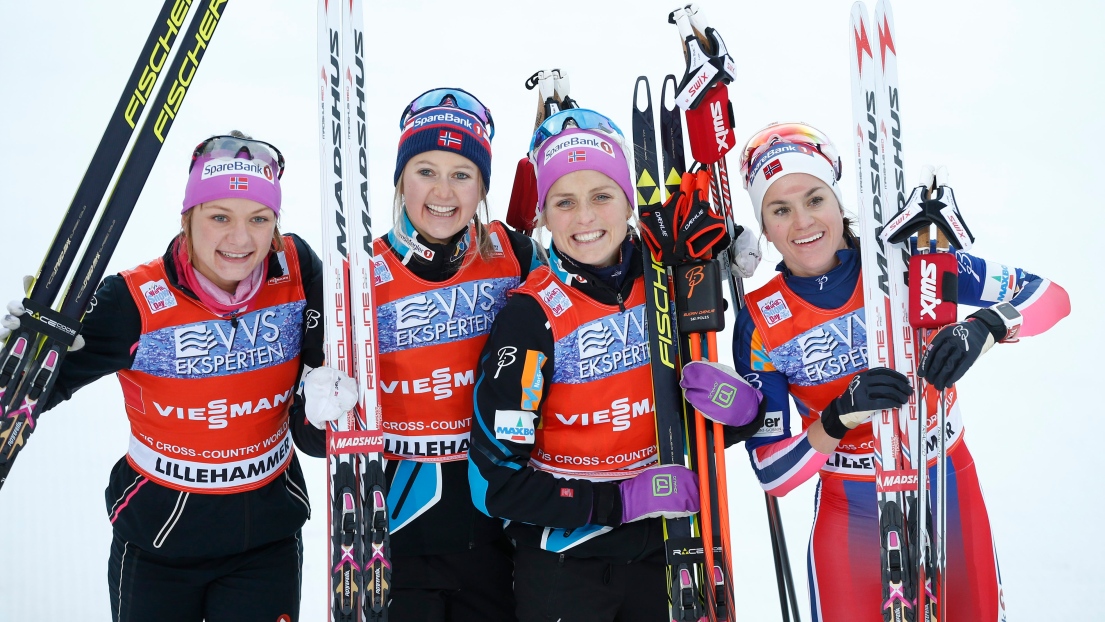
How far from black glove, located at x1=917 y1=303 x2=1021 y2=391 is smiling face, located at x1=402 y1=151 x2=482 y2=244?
1245 mm

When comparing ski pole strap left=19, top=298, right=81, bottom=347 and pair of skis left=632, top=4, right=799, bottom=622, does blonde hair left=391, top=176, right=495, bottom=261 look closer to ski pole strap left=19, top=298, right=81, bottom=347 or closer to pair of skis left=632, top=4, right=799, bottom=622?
pair of skis left=632, top=4, right=799, bottom=622

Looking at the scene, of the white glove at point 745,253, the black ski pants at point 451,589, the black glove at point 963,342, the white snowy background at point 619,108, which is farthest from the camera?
the white snowy background at point 619,108

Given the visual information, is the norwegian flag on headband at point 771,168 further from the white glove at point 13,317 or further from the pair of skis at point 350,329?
the white glove at point 13,317

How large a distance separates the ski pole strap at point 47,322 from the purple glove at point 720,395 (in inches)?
59.4

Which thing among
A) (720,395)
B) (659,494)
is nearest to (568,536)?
(659,494)

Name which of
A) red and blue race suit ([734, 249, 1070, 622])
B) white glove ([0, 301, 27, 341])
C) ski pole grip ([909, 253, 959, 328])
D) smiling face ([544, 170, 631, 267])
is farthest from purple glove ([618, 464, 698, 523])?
white glove ([0, 301, 27, 341])

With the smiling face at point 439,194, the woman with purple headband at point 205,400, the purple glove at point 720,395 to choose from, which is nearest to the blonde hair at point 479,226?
the smiling face at point 439,194

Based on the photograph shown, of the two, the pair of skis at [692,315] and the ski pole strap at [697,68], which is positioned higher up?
the ski pole strap at [697,68]

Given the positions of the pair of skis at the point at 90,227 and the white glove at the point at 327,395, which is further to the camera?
the white glove at the point at 327,395

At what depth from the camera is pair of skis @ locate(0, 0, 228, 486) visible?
2025mm

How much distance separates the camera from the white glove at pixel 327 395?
2137mm

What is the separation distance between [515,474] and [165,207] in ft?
13.3

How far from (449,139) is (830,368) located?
119cm

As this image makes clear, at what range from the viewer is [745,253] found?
239cm
